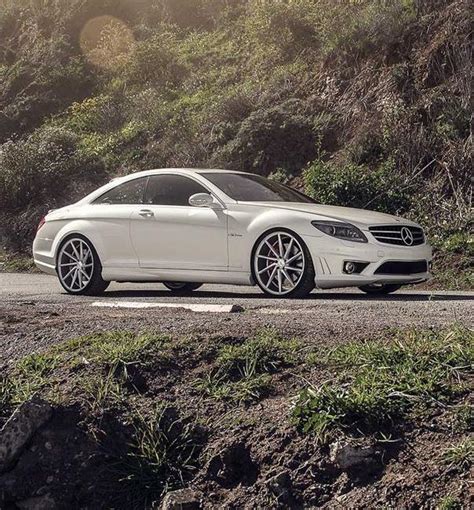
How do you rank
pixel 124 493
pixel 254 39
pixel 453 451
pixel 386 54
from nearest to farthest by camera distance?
pixel 453 451
pixel 124 493
pixel 386 54
pixel 254 39

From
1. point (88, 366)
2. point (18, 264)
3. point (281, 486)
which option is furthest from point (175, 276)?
point (18, 264)

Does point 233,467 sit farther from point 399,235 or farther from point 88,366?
point 399,235

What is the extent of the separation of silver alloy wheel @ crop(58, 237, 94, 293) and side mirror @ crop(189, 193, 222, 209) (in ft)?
4.87

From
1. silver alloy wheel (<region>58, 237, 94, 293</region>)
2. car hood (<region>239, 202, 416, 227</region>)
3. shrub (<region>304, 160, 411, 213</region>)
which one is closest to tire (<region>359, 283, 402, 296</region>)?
car hood (<region>239, 202, 416, 227</region>)

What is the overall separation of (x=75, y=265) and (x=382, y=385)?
24.4ft

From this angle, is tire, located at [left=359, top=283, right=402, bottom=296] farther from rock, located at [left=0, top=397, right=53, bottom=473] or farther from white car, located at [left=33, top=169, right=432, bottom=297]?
rock, located at [left=0, top=397, right=53, bottom=473]

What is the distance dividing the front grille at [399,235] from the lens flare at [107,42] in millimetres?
17656

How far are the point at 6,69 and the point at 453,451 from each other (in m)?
26.6

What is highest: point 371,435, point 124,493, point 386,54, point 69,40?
point 69,40

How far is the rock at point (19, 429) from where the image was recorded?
189 inches

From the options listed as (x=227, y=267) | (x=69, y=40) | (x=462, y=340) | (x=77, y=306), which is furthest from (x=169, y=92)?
(x=462, y=340)

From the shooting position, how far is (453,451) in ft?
13.3

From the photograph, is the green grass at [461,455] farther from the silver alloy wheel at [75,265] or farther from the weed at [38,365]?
the silver alloy wheel at [75,265]

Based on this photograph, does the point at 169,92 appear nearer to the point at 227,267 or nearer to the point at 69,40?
the point at 69,40
